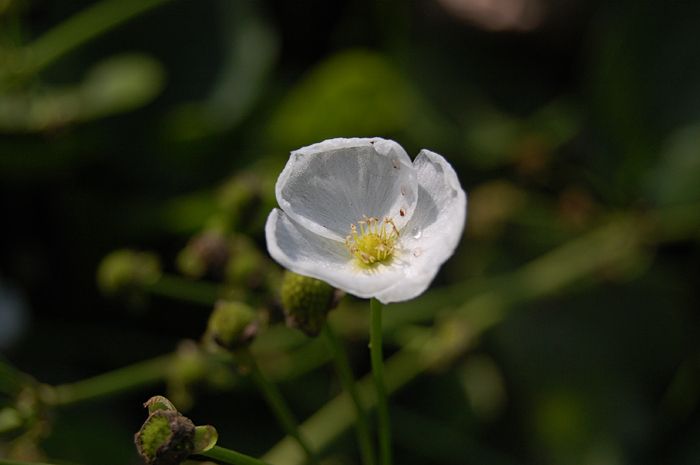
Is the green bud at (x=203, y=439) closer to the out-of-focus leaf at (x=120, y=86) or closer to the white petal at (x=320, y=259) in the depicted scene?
the white petal at (x=320, y=259)

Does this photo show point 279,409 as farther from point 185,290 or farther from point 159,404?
point 185,290

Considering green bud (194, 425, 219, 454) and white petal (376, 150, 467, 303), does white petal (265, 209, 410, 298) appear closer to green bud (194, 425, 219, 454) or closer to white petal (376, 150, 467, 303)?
white petal (376, 150, 467, 303)

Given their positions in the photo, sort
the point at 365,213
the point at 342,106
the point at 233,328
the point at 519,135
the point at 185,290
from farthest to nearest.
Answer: the point at 519,135
the point at 342,106
the point at 185,290
the point at 365,213
the point at 233,328

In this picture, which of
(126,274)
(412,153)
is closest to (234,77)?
(412,153)

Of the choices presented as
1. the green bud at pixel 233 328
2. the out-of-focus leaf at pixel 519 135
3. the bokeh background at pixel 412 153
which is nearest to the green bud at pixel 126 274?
the bokeh background at pixel 412 153

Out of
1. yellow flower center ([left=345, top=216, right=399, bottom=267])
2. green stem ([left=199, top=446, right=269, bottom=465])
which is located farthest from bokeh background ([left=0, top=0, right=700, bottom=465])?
green stem ([left=199, top=446, right=269, bottom=465])

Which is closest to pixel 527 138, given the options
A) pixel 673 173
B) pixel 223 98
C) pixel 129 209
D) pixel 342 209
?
pixel 673 173
